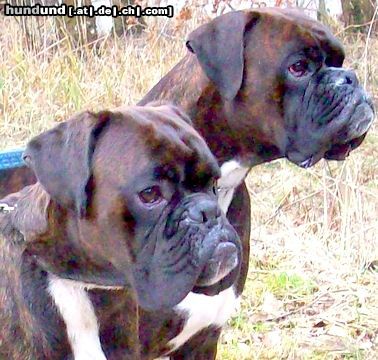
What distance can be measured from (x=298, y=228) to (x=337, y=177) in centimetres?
39

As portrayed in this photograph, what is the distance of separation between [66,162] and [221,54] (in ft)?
2.91

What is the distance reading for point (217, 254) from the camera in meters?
2.74

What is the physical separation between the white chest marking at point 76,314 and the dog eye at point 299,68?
108 cm

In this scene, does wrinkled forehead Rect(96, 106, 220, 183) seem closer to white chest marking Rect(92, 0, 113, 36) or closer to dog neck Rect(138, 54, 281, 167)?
dog neck Rect(138, 54, 281, 167)

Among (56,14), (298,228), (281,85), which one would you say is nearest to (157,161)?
(281,85)

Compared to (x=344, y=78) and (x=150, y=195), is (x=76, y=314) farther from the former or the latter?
(x=344, y=78)

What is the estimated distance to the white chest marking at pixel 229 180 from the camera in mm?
3520

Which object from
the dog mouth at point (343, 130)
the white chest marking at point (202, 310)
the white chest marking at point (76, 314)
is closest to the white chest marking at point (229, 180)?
the dog mouth at point (343, 130)

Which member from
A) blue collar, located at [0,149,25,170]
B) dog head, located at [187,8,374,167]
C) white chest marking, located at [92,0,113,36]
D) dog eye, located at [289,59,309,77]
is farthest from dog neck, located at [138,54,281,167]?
white chest marking, located at [92,0,113,36]

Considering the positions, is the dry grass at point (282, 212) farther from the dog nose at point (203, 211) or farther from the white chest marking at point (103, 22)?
the dog nose at point (203, 211)

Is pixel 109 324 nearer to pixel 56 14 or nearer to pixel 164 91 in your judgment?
pixel 164 91

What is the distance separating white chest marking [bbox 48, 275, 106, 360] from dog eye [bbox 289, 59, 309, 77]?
3.55ft

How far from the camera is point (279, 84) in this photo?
136 inches

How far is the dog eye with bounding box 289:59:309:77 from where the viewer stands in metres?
3.47
